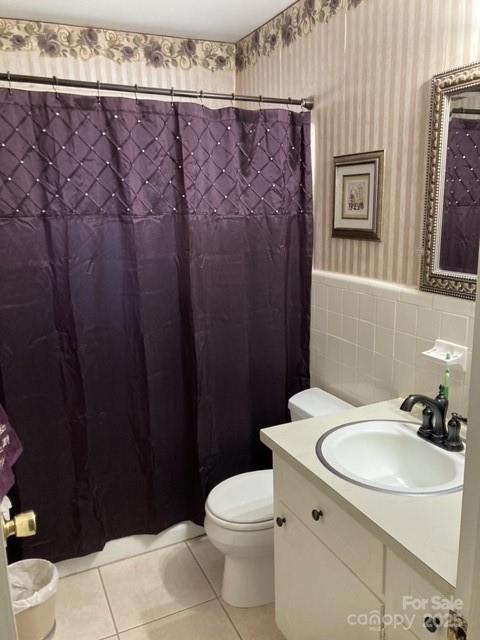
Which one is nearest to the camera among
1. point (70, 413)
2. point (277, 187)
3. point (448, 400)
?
point (448, 400)

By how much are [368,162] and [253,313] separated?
0.82m

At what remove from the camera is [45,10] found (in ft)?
7.06

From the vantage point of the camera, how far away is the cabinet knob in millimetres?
1042

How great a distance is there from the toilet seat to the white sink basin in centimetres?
46

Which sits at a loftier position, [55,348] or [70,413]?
[55,348]

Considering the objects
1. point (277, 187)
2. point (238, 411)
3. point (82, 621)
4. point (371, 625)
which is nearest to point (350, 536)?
point (371, 625)

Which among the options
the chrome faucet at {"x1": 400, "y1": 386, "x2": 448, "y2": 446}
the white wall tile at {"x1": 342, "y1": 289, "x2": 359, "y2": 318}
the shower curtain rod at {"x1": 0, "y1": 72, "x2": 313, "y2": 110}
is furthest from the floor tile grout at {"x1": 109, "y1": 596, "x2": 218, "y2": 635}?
the shower curtain rod at {"x1": 0, "y1": 72, "x2": 313, "y2": 110}

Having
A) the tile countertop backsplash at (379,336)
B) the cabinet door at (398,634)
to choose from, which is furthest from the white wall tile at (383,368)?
the cabinet door at (398,634)

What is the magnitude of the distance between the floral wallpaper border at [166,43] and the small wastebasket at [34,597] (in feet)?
7.21

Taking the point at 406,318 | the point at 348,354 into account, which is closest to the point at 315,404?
the point at 348,354

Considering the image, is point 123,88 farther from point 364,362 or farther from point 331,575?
point 331,575

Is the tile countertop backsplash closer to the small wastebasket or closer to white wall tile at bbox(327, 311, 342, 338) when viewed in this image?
white wall tile at bbox(327, 311, 342, 338)

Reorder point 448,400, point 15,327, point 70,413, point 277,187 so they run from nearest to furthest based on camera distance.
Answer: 1. point 448,400
2. point 15,327
3. point 70,413
4. point 277,187

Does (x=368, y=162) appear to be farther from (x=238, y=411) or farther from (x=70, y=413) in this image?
(x=70, y=413)
